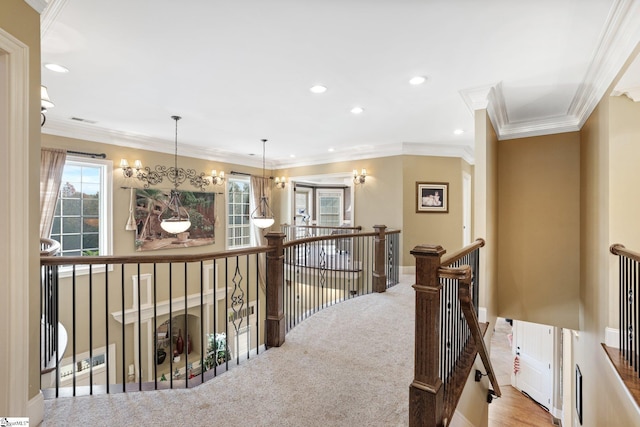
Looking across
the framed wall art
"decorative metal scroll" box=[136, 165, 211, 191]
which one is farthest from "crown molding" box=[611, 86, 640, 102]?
the framed wall art

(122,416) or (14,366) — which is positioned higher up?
(14,366)

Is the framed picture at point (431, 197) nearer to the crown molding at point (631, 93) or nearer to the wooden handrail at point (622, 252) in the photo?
the wooden handrail at point (622, 252)

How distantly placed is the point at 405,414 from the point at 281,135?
4584mm

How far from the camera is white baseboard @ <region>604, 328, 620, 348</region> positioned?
Answer: 9.57 ft

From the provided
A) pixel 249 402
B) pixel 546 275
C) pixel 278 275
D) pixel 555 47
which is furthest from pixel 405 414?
pixel 546 275

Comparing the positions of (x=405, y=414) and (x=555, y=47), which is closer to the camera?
(x=405, y=414)

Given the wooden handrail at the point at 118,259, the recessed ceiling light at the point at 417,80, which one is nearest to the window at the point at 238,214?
the wooden handrail at the point at 118,259

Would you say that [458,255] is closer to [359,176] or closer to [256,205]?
[359,176]

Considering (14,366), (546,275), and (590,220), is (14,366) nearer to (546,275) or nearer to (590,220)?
(590,220)

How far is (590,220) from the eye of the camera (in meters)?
3.68

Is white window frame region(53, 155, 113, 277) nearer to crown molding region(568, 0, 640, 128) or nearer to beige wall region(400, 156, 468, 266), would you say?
beige wall region(400, 156, 468, 266)

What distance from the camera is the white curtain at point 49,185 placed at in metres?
4.26

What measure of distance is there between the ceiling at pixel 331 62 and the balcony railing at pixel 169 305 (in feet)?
5.49

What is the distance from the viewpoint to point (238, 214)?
287 inches
